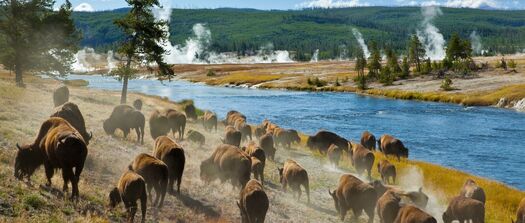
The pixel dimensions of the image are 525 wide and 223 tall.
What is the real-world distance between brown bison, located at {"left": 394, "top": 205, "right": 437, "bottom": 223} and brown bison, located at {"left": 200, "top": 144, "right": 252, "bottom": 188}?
16.9 feet

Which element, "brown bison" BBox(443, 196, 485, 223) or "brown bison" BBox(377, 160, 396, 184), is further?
"brown bison" BBox(377, 160, 396, 184)

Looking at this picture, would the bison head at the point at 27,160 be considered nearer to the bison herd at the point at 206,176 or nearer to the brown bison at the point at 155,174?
the bison herd at the point at 206,176

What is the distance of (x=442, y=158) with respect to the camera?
113 feet

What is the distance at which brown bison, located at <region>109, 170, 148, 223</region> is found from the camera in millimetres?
11844

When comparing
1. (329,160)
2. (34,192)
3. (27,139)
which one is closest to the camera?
(34,192)

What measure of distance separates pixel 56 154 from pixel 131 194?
2.12 m

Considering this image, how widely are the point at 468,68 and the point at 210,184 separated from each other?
10389 cm

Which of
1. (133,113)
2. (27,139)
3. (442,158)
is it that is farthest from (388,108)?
(27,139)

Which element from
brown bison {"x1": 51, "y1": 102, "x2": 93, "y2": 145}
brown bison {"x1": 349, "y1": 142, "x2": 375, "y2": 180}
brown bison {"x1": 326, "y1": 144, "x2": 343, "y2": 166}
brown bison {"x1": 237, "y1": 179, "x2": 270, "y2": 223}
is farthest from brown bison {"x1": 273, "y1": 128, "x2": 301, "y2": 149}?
brown bison {"x1": 237, "y1": 179, "x2": 270, "y2": 223}

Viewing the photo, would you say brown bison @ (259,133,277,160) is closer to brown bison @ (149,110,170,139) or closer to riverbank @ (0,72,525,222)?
riverbank @ (0,72,525,222)

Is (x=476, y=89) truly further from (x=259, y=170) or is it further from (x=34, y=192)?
(x=34, y=192)

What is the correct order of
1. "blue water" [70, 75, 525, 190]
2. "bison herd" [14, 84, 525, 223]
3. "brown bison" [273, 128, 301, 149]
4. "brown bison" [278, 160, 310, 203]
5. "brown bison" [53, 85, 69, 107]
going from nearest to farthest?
"bison herd" [14, 84, 525, 223] → "brown bison" [278, 160, 310, 203] → "brown bison" [53, 85, 69, 107] → "brown bison" [273, 128, 301, 149] → "blue water" [70, 75, 525, 190]

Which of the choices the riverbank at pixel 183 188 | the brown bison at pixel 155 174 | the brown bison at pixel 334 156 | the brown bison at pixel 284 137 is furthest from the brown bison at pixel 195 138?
the brown bison at pixel 155 174

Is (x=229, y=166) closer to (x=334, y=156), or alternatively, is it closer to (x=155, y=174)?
(x=155, y=174)
